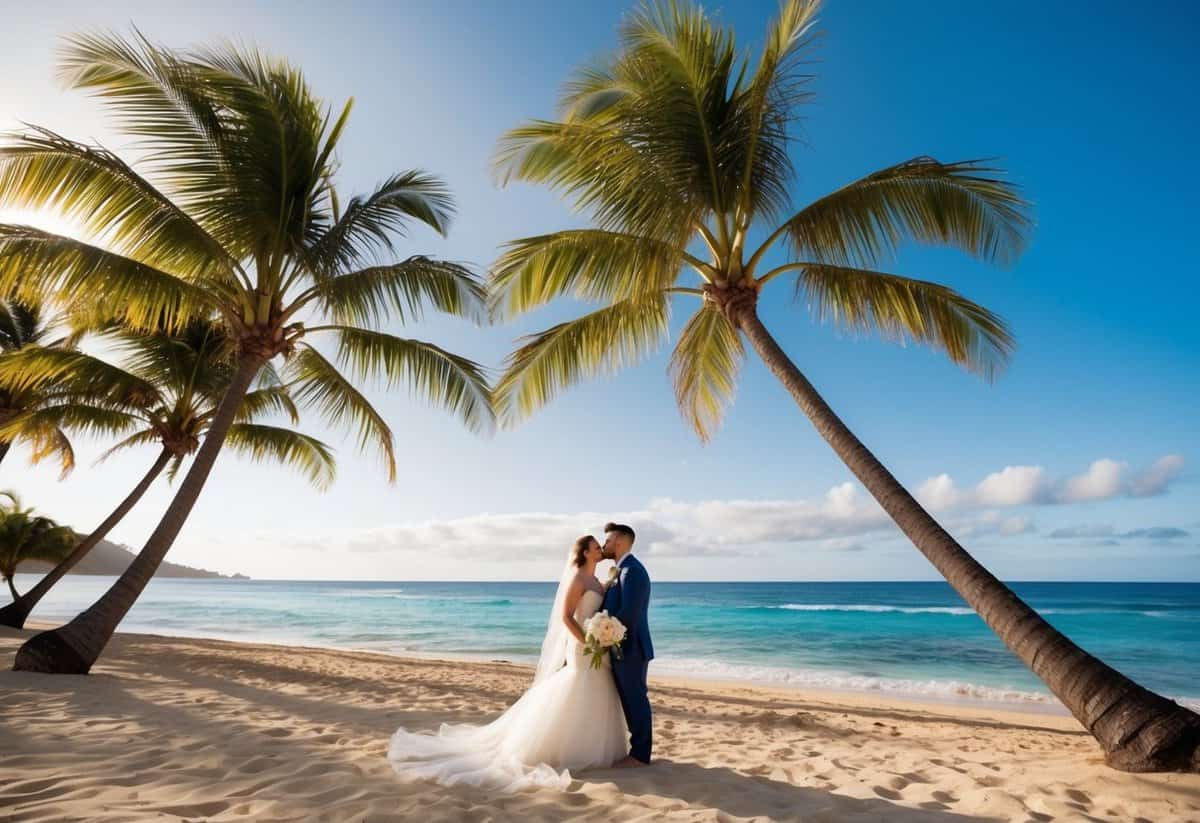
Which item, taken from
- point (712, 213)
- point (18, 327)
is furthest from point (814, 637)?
point (18, 327)

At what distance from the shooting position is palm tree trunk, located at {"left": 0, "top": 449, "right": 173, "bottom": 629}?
11.8 metres

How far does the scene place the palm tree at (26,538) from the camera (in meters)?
16.2

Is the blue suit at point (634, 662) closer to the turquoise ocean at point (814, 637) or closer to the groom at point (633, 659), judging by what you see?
the groom at point (633, 659)

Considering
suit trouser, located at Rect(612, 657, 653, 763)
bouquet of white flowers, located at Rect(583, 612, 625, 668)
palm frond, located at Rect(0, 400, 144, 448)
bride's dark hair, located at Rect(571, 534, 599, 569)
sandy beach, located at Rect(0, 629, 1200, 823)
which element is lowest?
sandy beach, located at Rect(0, 629, 1200, 823)

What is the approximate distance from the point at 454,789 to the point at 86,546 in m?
12.7

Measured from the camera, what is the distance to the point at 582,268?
767 centimetres

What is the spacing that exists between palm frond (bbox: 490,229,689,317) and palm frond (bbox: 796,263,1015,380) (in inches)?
71.8


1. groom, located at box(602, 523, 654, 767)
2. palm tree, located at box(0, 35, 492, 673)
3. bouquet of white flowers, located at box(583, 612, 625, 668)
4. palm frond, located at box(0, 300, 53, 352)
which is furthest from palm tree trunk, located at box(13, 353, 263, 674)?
palm frond, located at box(0, 300, 53, 352)

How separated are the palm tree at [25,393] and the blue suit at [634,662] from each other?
14622 millimetres

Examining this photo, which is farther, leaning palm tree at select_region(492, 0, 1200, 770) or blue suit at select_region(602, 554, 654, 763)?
leaning palm tree at select_region(492, 0, 1200, 770)

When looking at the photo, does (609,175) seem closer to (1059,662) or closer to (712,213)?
(712,213)

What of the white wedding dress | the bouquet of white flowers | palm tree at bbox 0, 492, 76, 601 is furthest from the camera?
palm tree at bbox 0, 492, 76, 601

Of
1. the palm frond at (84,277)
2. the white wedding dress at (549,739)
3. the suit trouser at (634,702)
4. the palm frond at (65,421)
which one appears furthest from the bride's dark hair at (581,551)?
the palm frond at (65,421)

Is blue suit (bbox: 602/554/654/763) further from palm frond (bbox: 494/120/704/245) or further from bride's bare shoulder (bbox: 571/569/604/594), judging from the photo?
palm frond (bbox: 494/120/704/245)
